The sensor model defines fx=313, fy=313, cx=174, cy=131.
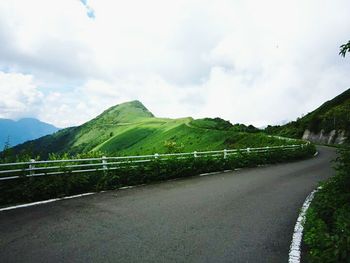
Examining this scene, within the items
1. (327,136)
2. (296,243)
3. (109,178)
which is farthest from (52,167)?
(327,136)

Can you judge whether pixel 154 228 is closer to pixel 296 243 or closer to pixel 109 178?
pixel 296 243

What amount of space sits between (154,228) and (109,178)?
490 cm

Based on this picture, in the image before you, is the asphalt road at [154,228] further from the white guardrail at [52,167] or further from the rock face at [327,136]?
the rock face at [327,136]

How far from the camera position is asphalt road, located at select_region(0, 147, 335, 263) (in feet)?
17.1

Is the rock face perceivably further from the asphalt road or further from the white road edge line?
the white road edge line

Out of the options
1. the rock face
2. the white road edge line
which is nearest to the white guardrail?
the white road edge line

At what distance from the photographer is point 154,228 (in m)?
6.56

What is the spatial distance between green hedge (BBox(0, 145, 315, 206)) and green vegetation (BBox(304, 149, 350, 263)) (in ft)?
22.2

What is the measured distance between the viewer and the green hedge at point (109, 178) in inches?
336

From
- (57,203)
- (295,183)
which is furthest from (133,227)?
(295,183)

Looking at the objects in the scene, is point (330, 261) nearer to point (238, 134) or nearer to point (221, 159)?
point (221, 159)

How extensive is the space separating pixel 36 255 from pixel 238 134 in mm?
69497

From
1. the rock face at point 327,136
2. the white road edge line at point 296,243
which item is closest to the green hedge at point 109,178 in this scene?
the white road edge line at point 296,243

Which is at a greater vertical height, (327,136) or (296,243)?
(327,136)
